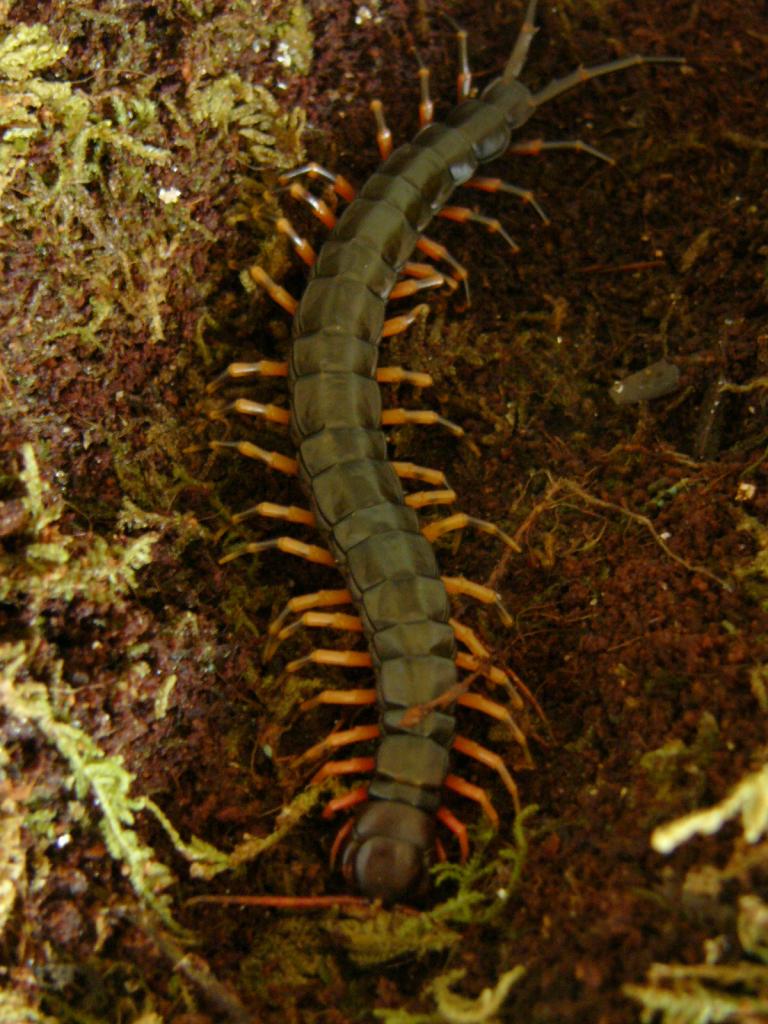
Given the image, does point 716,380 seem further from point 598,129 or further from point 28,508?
point 28,508

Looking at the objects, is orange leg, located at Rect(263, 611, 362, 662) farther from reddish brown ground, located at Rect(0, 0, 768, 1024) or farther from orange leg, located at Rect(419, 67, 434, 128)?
orange leg, located at Rect(419, 67, 434, 128)

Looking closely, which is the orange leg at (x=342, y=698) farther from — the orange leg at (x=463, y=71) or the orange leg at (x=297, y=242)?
the orange leg at (x=463, y=71)

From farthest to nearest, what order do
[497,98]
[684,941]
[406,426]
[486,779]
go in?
[497,98]
[406,426]
[486,779]
[684,941]

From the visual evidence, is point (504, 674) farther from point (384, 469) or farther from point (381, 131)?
point (381, 131)

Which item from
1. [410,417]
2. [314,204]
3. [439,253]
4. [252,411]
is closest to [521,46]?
[439,253]

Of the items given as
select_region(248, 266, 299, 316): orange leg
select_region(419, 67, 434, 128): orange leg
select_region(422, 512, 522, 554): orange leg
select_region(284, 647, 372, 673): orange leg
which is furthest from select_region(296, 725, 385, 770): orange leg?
select_region(419, 67, 434, 128): orange leg

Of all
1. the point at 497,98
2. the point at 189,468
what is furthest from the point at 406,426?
the point at 497,98
